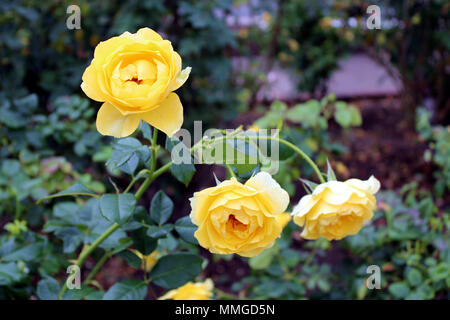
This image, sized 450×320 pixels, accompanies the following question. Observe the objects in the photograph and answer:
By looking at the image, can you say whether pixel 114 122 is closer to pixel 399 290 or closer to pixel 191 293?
pixel 191 293

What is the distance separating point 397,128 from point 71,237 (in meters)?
2.98

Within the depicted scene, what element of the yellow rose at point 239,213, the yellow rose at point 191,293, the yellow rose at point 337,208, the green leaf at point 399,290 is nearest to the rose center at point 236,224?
the yellow rose at point 239,213

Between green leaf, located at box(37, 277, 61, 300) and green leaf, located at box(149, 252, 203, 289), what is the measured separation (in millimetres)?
193

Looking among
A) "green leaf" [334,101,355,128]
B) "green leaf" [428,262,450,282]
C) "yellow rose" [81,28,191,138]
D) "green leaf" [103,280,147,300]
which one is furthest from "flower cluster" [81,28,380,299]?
"green leaf" [334,101,355,128]

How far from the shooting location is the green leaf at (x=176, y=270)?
835mm

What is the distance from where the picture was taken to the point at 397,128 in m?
3.41

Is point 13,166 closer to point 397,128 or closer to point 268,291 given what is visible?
point 268,291

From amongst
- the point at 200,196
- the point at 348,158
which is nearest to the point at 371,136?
the point at 348,158

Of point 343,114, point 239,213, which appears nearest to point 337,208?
point 239,213

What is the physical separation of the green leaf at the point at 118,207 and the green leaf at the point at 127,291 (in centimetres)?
17

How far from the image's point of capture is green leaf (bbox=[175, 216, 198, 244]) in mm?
798

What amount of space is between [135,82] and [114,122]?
0.07m

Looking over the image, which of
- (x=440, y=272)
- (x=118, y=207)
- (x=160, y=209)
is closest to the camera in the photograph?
(x=118, y=207)

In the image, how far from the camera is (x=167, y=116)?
63 cm
